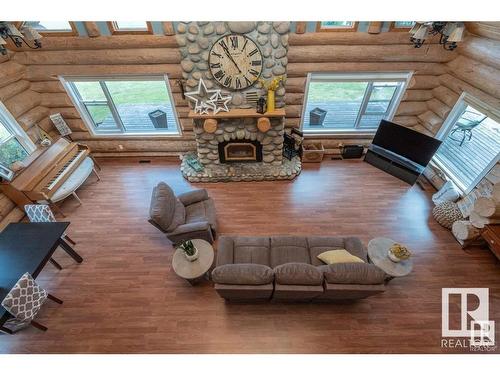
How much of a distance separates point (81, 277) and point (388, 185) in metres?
6.53

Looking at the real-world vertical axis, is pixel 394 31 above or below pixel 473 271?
above

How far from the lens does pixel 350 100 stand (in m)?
6.07

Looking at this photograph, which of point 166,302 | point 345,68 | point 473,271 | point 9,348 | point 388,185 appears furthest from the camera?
point 388,185

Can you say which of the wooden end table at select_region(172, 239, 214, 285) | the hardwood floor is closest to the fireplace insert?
the hardwood floor

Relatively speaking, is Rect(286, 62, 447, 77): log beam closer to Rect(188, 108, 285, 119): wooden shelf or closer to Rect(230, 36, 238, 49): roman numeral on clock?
Rect(188, 108, 285, 119): wooden shelf

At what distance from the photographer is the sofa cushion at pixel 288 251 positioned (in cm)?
373

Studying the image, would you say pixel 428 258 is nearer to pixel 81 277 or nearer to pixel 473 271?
pixel 473 271

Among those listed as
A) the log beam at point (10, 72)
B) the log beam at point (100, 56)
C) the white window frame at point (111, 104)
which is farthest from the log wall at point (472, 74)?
the log beam at point (10, 72)

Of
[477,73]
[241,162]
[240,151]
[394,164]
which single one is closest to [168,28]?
[240,151]

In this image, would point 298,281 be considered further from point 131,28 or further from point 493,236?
point 131,28

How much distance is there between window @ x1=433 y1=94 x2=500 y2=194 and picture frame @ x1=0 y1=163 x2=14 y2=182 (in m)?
8.77

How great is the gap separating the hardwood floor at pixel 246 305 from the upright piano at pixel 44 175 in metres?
0.73

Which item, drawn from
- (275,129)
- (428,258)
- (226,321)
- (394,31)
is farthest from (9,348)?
(394,31)

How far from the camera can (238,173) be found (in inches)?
229
